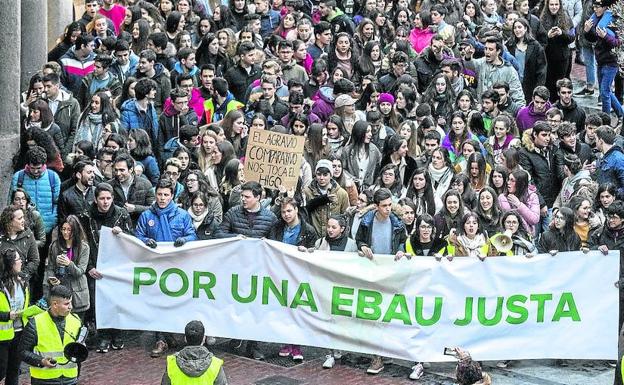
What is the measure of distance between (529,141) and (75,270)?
581 centimetres

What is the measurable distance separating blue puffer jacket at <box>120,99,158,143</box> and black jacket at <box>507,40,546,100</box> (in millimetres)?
6063

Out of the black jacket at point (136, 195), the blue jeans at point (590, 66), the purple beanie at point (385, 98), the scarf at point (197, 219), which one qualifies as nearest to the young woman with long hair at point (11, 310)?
the black jacket at point (136, 195)

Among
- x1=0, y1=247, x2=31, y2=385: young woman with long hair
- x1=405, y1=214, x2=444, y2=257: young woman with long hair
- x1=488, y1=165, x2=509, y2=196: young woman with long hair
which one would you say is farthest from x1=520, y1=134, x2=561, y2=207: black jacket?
x1=0, y1=247, x2=31, y2=385: young woman with long hair

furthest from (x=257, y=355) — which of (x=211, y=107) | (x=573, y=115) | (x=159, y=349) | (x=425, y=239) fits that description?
(x=573, y=115)

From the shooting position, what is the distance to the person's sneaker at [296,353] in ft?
51.8

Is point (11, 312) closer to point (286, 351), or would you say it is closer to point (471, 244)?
point (286, 351)

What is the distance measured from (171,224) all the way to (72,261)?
1084mm

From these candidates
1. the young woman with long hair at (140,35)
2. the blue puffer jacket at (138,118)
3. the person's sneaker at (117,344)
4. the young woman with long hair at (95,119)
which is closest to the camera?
the person's sneaker at (117,344)

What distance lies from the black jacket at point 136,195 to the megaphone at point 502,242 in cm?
362

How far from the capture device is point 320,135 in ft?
57.9

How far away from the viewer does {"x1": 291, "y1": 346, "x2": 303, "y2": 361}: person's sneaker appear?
1578 cm

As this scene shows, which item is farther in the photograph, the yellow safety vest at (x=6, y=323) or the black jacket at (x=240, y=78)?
the black jacket at (x=240, y=78)

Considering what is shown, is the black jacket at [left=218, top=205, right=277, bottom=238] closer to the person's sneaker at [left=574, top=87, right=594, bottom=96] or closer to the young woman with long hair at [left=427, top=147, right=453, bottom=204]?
the young woman with long hair at [left=427, top=147, right=453, bottom=204]

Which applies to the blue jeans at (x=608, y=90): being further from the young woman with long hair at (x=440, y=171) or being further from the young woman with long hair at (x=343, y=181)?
the young woman with long hair at (x=343, y=181)
